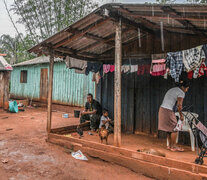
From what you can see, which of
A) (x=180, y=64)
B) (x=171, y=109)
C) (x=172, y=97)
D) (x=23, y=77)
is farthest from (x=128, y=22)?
(x=23, y=77)

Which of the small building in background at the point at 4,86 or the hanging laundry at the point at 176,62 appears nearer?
the hanging laundry at the point at 176,62

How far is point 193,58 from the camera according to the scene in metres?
3.93

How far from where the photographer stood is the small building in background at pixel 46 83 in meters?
11.9

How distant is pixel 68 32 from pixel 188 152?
4.49 meters

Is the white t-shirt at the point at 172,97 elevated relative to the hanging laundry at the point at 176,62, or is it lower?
lower

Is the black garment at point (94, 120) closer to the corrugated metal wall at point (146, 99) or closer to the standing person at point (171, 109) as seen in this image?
the corrugated metal wall at point (146, 99)

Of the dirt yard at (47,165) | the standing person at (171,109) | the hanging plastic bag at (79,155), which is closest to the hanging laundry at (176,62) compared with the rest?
the standing person at (171,109)

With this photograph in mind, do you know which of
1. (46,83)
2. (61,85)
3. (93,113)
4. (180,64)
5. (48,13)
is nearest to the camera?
(180,64)

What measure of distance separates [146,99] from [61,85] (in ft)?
28.3

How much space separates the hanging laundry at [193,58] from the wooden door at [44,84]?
12.2 m

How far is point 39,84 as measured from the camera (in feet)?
48.9

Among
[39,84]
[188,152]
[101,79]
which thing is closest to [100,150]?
[188,152]

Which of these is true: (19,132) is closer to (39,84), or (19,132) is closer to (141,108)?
(141,108)

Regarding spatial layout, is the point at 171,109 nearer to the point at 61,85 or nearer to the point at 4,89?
the point at 61,85
